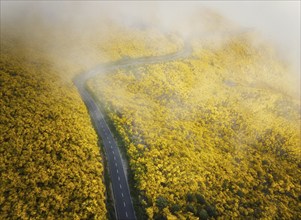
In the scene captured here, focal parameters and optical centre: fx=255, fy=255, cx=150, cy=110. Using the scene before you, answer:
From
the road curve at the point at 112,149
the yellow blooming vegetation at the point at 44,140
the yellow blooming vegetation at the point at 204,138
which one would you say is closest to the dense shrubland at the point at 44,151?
the yellow blooming vegetation at the point at 44,140

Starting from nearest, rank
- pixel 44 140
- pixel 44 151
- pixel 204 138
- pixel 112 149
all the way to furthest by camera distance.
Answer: pixel 44 151
pixel 44 140
pixel 112 149
pixel 204 138

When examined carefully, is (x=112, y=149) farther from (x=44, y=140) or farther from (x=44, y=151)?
(x=44, y=140)

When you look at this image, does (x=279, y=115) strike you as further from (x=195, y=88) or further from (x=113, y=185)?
(x=113, y=185)

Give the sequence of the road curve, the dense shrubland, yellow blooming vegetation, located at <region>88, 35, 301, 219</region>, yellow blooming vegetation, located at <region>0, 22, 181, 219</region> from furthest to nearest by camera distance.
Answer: yellow blooming vegetation, located at <region>88, 35, 301, 219</region> < the road curve < yellow blooming vegetation, located at <region>0, 22, 181, 219</region> < the dense shrubland

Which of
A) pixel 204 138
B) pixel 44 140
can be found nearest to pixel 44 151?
pixel 44 140

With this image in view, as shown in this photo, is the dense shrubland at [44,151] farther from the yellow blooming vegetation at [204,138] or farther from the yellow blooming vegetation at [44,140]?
the yellow blooming vegetation at [204,138]

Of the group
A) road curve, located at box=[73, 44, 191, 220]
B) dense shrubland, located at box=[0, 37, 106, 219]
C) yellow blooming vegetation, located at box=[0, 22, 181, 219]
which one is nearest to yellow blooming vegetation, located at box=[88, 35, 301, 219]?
road curve, located at box=[73, 44, 191, 220]

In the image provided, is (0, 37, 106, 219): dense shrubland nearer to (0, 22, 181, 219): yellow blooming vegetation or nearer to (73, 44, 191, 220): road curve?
(0, 22, 181, 219): yellow blooming vegetation
